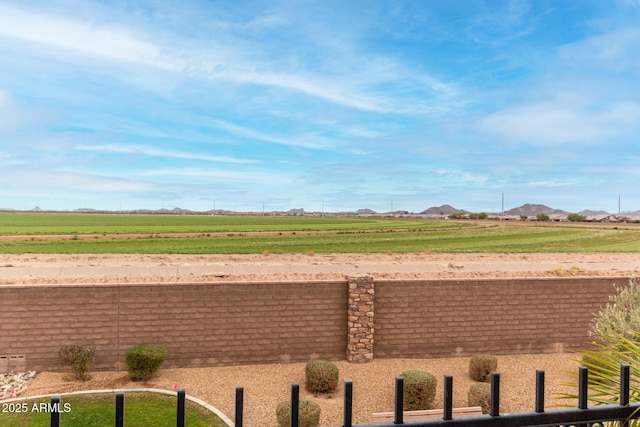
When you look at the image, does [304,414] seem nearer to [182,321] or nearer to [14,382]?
[182,321]

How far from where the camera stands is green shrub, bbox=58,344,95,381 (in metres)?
14.5

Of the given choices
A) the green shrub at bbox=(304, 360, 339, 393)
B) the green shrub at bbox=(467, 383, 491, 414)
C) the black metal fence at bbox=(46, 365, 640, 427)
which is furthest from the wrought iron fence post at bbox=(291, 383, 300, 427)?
the green shrub at bbox=(304, 360, 339, 393)

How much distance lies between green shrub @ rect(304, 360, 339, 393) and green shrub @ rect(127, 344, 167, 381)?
186 inches

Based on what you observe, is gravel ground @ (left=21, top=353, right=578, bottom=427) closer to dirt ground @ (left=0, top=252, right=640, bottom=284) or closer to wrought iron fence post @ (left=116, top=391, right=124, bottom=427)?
wrought iron fence post @ (left=116, top=391, right=124, bottom=427)

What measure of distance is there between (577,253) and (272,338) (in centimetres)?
4275

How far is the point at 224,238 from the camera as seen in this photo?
182 feet

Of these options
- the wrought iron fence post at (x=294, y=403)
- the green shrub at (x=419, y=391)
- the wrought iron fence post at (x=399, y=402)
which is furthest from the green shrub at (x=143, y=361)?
the wrought iron fence post at (x=399, y=402)

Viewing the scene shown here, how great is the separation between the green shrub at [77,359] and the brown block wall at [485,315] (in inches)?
375

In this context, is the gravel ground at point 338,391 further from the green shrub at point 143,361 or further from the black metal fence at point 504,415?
the black metal fence at point 504,415

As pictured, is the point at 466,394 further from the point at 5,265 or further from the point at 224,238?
the point at 224,238

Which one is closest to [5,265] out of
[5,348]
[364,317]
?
[5,348]

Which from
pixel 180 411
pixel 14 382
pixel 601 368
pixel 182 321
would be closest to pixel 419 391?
pixel 182 321

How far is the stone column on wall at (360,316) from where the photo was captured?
1588cm

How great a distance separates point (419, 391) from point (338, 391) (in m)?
2.90
